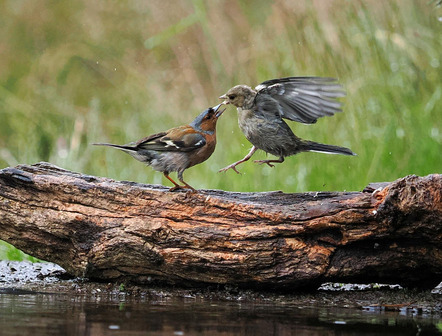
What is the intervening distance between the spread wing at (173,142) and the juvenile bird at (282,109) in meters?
0.50

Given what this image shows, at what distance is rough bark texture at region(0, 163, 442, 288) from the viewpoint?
16.7 ft

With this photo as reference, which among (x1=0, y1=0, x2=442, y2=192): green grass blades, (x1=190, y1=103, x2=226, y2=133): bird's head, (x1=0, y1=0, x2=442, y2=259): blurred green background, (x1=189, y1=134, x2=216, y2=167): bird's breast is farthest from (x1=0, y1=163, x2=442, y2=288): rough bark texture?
(x1=0, y1=0, x2=442, y2=192): green grass blades

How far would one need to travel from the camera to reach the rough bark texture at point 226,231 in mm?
5098

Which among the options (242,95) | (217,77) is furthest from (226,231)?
(217,77)

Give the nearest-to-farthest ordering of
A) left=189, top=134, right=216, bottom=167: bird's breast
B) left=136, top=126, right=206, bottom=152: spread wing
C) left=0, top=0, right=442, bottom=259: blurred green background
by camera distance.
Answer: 1. left=136, top=126, right=206, bottom=152: spread wing
2. left=189, top=134, right=216, bottom=167: bird's breast
3. left=0, top=0, right=442, bottom=259: blurred green background

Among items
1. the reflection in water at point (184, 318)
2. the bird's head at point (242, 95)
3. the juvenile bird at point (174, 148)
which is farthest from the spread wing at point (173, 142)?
the reflection in water at point (184, 318)

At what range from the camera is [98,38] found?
13.5 m

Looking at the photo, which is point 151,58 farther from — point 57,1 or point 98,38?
point 57,1

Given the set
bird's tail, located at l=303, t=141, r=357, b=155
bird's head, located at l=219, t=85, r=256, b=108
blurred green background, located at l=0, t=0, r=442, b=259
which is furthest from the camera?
A: blurred green background, located at l=0, t=0, r=442, b=259

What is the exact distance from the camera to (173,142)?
6059 mm

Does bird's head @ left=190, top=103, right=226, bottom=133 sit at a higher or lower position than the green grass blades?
lower

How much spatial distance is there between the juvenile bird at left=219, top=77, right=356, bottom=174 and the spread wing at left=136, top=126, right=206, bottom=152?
0.50m

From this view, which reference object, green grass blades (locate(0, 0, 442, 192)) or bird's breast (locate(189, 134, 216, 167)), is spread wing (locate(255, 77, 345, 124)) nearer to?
bird's breast (locate(189, 134, 216, 167))

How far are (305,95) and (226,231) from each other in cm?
141
